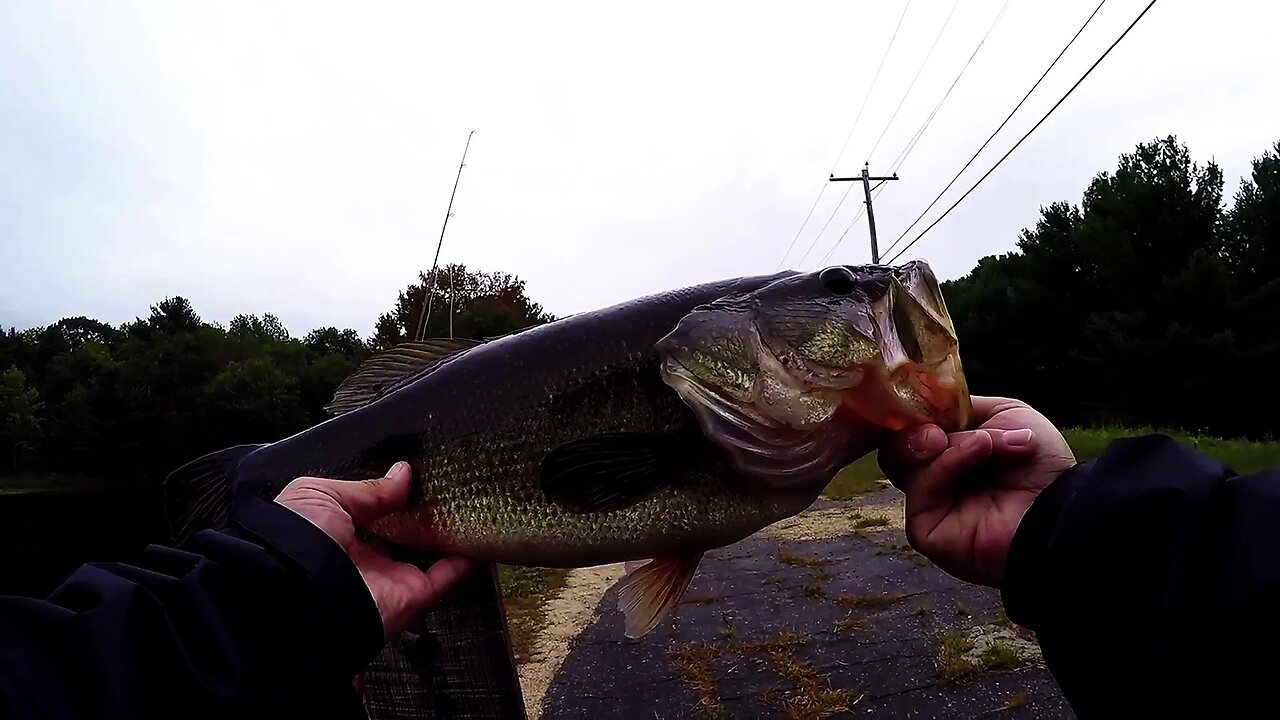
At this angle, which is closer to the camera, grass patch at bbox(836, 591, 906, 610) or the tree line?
grass patch at bbox(836, 591, 906, 610)

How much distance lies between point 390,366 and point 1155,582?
2193mm

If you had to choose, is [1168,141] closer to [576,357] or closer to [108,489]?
[576,357]

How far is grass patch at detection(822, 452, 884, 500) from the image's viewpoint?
15734 millimetres

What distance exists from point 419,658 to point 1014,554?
2.12 meters

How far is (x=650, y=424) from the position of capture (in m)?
2.01

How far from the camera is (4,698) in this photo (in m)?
1.09

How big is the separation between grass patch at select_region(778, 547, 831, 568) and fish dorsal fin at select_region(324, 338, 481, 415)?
27.1 ft

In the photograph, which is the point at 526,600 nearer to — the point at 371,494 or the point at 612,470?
the point at 371,494

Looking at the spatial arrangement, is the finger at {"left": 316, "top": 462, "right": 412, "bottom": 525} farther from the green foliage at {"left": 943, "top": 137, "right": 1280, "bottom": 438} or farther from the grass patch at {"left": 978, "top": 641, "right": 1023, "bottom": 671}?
the green foliage at {"left": 943, "top": 137, "right": 1280, "bottom": 438}

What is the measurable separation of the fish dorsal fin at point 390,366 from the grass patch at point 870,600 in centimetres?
656

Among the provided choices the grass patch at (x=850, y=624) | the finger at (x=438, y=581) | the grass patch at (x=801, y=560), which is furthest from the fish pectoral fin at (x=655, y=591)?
the grass patch at (x=801, y=560)

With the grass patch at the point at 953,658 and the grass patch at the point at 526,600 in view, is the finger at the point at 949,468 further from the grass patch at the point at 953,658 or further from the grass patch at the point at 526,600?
the grass patch at the point at 526,600

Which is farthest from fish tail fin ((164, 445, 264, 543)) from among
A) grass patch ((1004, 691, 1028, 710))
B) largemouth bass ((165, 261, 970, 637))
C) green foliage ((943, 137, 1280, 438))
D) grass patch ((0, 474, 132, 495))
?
grass patch ((0, 474, 132, 495))

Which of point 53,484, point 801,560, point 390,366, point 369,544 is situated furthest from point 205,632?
point 53,484
